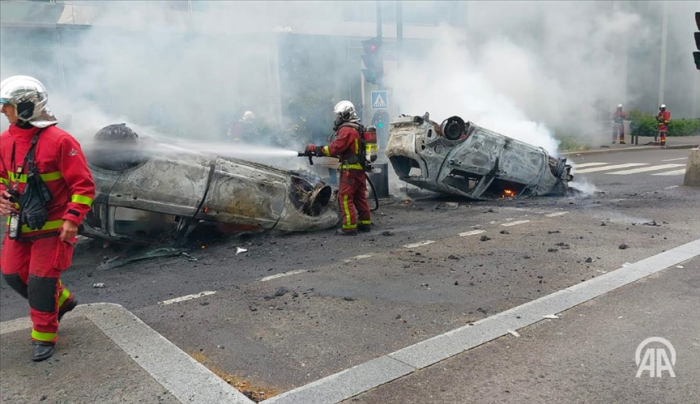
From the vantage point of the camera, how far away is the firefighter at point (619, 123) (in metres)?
18.5

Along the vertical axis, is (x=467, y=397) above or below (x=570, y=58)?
below

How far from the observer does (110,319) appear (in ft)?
11.9

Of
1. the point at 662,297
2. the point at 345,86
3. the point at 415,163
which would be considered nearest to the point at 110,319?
the point at 662,297

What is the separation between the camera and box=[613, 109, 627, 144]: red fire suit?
18562 mm

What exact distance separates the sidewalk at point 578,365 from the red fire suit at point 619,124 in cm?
1654

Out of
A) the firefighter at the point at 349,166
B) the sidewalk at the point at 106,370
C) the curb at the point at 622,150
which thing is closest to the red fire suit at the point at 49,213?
the sidewalk at the point at 106,370

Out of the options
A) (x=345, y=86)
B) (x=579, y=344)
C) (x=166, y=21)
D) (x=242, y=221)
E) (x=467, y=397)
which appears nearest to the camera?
(x=467, y=397)

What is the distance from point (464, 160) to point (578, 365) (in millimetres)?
4864

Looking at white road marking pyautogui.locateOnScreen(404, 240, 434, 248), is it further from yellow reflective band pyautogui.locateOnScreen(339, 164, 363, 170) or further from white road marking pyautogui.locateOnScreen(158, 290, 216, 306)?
white road marking pyautogui.locateOnScreen(158, 290, 216, 306)

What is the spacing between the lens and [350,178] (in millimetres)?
6113

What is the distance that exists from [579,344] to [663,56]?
2148cm

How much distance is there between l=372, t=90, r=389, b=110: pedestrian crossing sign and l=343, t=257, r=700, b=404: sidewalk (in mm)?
8429

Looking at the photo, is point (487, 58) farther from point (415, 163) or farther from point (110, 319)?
point (110, 319)

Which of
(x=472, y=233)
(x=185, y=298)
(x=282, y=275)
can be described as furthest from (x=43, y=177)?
(x=472, y=233)
